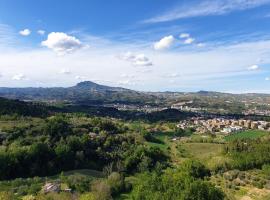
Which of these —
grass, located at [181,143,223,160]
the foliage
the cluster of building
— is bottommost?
grass, located at [181,143,223,160]

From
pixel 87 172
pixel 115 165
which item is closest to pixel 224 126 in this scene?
pixel 115 165

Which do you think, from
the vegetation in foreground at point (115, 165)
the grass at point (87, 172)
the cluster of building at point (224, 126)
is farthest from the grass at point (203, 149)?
the cluster of building at point (224, 126)

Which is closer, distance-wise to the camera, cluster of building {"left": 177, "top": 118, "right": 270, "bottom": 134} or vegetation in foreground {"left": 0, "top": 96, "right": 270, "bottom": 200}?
vegetation in foreground {"left": 0, "top": 96, "right": 270, "bottom": 200}

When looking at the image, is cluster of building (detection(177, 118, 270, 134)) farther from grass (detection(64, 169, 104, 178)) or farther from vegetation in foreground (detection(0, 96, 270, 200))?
grass (detection(64, 169, 104, 178))

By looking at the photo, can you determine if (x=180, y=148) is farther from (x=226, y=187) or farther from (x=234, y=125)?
(x=234, y=125)

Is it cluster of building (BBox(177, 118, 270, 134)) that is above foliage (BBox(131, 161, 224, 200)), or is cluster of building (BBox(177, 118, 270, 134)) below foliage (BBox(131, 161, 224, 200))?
below

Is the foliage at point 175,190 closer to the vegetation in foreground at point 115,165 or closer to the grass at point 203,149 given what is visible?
the vegetation in foreground at point 115,165

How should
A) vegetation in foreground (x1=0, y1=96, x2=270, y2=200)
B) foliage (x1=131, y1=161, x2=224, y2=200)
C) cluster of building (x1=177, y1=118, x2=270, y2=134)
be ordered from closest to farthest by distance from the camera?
1. foliage (x1=131, y1=161, x2=224, y2=200)
2. vegetation in foreground (x1=0, y1=96, x2=270, y2=200)
3. cluster of building (x1=177, y1=118, x2=270, y2=134)

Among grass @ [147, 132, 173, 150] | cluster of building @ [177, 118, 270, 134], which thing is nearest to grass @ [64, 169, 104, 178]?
grass @ [147, 132, 173, 150]

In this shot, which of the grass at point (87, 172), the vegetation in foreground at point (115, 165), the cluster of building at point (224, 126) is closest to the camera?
the vegetation in foreground at point (115, 165)

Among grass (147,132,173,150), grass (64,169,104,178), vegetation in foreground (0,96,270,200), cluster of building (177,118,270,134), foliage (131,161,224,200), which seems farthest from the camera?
cluster of building (177,118,270,134)

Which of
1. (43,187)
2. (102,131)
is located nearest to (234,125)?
(102,131)
